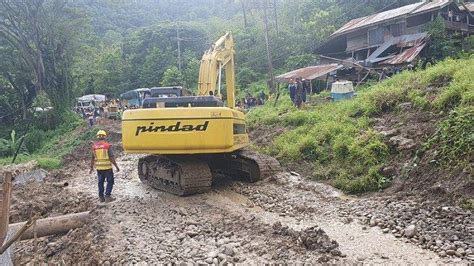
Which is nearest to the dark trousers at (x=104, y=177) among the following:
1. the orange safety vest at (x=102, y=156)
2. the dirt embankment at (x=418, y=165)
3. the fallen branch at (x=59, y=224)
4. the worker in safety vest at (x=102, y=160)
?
the worker in safety vest at (x=102, y=160)

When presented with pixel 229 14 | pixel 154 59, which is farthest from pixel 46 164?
pixel 229 14

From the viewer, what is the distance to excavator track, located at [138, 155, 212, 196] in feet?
28.3

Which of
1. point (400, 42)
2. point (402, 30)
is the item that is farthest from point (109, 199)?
point (402, 30)

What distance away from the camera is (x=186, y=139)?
27.5 ft

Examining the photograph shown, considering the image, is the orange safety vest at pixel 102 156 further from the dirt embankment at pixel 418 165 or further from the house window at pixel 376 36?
the house window at pixel 376 36

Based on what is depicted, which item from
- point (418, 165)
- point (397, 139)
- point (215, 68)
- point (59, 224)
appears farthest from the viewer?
point (215, 68)

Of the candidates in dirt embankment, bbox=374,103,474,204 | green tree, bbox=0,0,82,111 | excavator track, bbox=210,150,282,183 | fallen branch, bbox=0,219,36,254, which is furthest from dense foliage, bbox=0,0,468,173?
fallen branch, bbox=0,219,36,254

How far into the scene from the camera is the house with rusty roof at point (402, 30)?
24467mm

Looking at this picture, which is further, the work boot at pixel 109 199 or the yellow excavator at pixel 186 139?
the work boot at pixel 109 199

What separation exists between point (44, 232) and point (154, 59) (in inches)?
1598

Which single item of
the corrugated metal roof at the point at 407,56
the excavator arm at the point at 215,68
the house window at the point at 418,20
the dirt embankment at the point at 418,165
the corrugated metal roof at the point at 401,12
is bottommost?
the dirt embankment at the point at 418,165

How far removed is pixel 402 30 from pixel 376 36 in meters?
2.04

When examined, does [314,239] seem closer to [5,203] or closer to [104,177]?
[5,203]

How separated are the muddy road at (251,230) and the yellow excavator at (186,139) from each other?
332 mm
